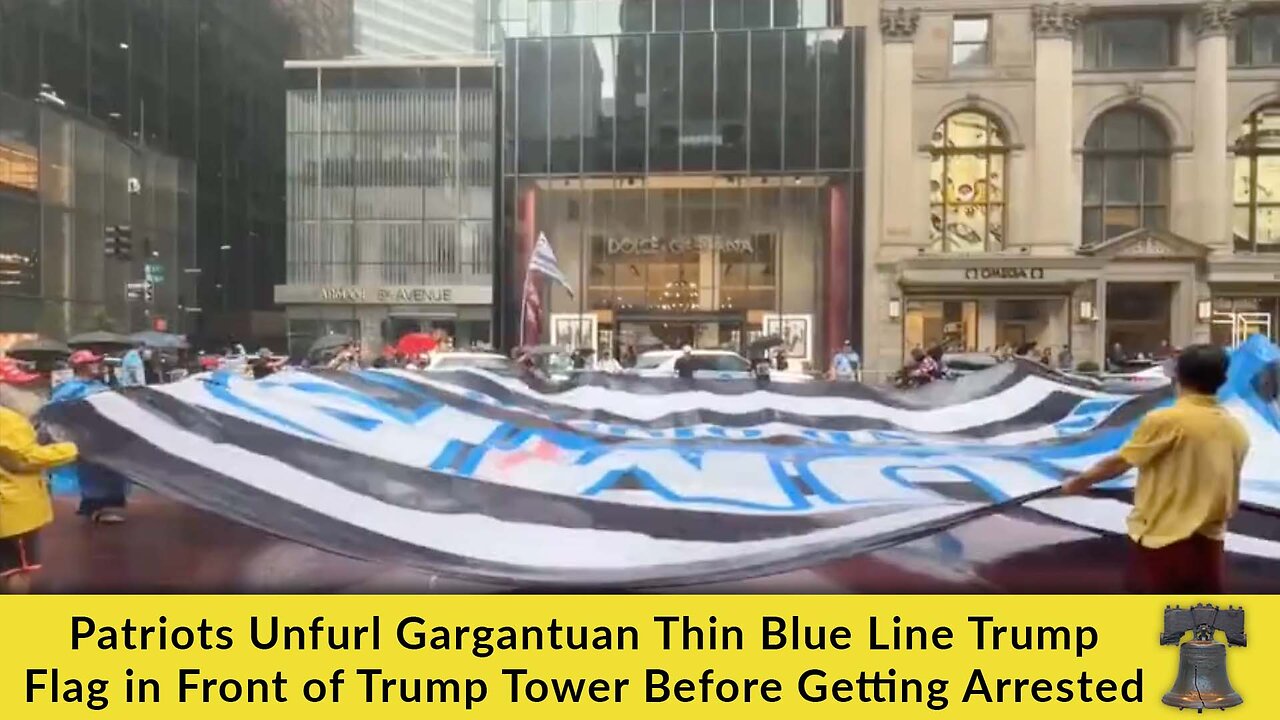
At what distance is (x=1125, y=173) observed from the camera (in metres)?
31.0

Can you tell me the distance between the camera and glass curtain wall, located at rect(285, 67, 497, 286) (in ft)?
122

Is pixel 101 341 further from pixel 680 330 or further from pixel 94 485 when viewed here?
pixel 680 330

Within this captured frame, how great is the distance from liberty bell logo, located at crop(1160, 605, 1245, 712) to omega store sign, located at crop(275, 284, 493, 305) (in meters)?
34.2

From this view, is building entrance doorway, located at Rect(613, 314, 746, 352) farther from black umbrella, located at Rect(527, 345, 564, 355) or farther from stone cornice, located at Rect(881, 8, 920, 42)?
stone cornice, located at Rect(881, 8, 920, 42)

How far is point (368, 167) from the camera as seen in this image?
123ft

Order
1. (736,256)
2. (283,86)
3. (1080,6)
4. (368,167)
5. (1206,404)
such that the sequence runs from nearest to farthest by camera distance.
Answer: (1206,404)
(1080,6)
(736,256)
(368,167)
(283,86)

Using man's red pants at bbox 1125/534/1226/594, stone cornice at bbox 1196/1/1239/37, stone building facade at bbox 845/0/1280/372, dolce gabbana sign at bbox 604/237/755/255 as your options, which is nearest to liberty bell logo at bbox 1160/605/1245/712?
man's red pants at bbox 1125/534/1226/594

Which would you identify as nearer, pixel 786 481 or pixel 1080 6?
pixel 786 481

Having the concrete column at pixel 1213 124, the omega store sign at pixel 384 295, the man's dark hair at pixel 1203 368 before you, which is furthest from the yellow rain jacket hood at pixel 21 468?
the concrete column at pixel 1213 124

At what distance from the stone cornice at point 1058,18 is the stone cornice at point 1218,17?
12.5 feet

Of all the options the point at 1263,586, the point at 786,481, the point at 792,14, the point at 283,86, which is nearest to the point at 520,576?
the point at 786,481

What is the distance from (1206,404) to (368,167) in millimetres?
36984

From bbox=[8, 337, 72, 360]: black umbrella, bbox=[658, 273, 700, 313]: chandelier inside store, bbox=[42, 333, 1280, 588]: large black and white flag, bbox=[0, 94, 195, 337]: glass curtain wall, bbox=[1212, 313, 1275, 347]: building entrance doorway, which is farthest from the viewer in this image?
bbox=[658, 273, 700, 313]: chandelier inside store

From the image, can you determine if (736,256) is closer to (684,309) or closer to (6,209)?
(684,309)
